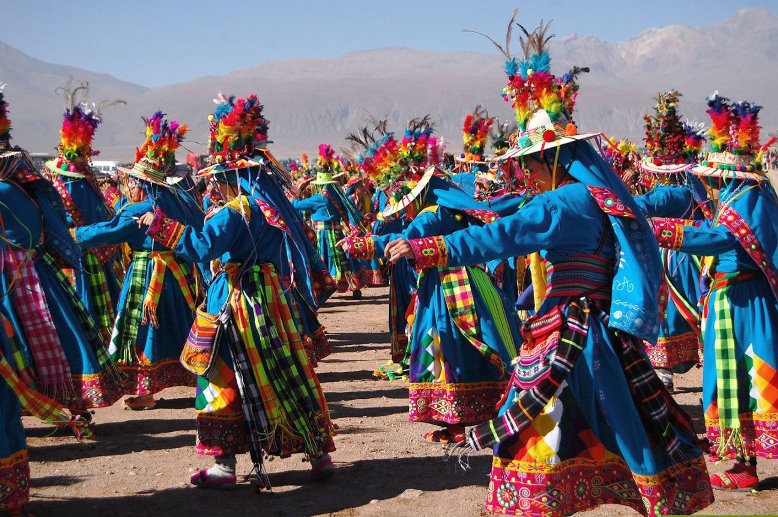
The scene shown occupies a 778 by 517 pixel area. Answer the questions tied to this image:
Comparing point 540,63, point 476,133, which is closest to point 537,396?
point 540,63

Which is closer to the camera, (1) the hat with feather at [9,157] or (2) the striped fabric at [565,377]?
(2) the striped fabric at [565,377]

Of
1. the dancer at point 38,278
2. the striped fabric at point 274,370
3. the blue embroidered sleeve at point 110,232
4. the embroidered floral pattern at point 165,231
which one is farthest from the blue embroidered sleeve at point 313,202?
the embroidered floral pattern at point 165,231

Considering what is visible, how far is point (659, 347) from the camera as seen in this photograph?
826cm

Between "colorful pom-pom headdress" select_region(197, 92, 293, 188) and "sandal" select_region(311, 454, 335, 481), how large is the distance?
5.83 ft

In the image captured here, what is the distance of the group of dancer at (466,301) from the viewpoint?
3.98 meters

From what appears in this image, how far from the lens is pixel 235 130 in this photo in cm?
594

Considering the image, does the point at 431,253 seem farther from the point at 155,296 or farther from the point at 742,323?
the point at 155,296

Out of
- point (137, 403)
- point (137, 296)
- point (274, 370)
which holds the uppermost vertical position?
point (137, 296)

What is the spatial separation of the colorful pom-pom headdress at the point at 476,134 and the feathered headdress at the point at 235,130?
6.91m

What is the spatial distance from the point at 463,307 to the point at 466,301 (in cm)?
5

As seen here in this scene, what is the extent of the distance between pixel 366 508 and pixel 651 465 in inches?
82.9

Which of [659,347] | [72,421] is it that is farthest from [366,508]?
[659,347]

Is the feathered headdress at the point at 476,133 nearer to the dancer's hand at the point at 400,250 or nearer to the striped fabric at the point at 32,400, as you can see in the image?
the striped fabric at the point at 32,400

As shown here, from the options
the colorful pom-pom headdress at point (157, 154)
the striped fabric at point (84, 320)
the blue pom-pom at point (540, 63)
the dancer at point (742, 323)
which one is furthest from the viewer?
the colorful pom-pom headdress at point (157, 154)
